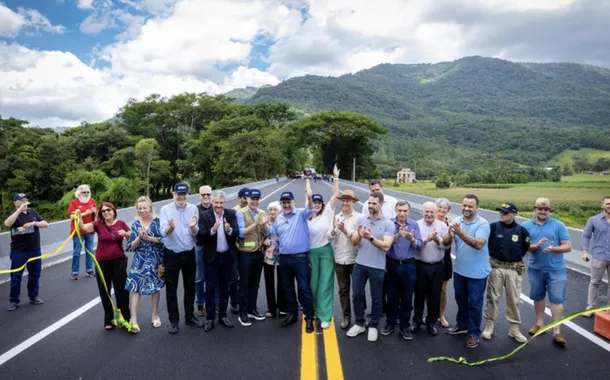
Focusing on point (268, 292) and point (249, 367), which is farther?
point (268, 292)

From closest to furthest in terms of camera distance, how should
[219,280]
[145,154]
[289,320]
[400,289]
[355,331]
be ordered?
1. [355,331]
2. [400,289]
3. [289,320]
4. [219,280]
5. [145,154]

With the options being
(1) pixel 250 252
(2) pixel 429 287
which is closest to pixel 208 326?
(1) pixel 250 252

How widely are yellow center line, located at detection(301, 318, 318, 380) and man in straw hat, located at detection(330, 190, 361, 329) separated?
54cm

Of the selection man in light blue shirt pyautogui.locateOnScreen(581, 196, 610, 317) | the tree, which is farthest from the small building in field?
man in light blue shirt pyautogui.locateOnScreen(581, 196, 610, 317)

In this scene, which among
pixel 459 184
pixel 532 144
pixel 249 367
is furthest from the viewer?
pixel 532 144

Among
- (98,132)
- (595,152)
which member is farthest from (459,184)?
(98,132)

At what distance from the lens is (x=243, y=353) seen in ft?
13.3

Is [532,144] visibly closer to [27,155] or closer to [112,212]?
[27,155]

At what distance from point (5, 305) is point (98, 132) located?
52.7 meters

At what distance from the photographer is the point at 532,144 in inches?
5492

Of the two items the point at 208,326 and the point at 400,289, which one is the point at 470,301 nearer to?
the point at 400,289

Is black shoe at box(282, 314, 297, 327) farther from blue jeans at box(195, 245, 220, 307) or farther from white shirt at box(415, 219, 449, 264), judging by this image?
white shirt at box(415, 219, 449, 264)

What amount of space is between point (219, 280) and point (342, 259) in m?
1.65

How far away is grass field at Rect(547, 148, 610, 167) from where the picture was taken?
102325mm
